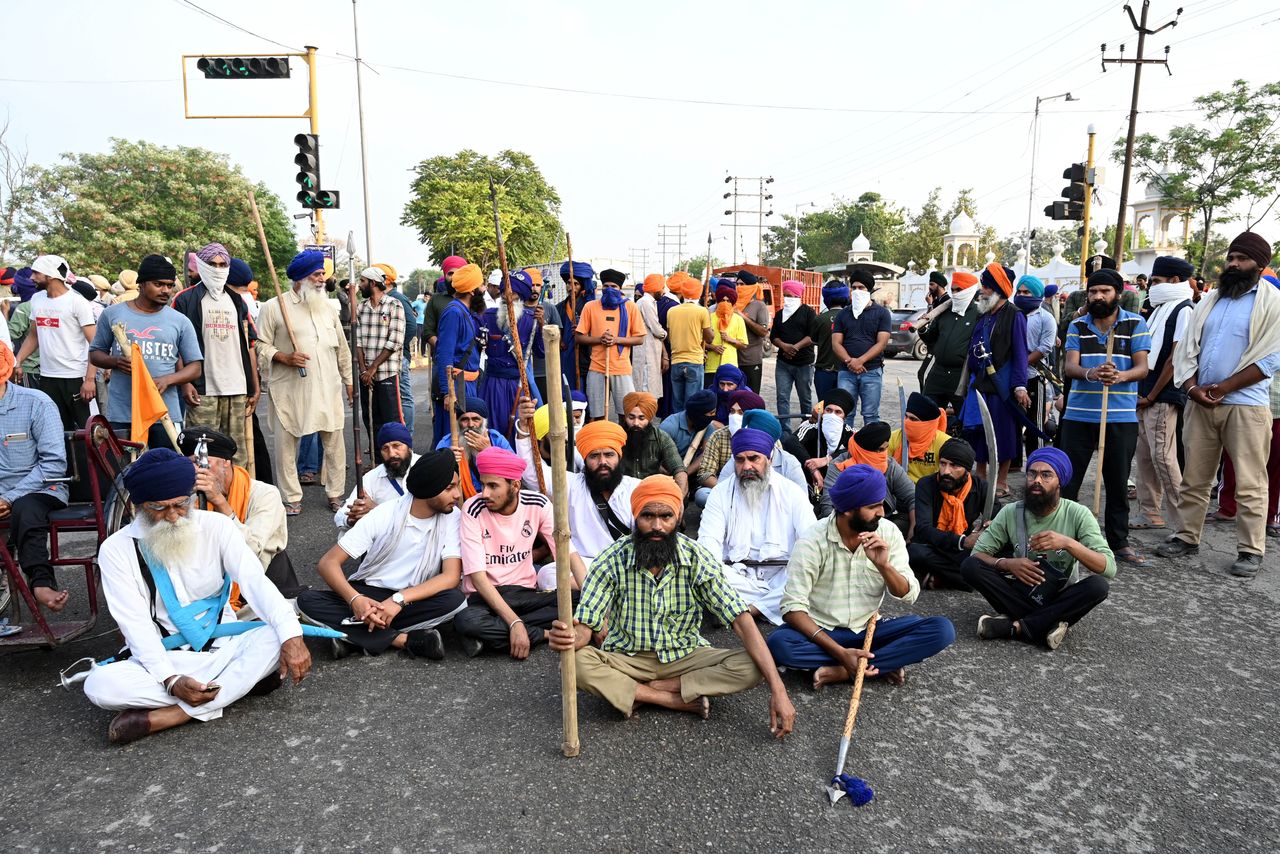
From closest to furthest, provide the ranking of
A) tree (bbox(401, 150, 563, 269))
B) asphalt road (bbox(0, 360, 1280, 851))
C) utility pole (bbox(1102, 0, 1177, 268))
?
asphalt road (bbox(0, 360, 1280, 851)), utility pole (bbox(1102, 0, 1177, 268)), tree (bbox(401, 150, 563, 269))

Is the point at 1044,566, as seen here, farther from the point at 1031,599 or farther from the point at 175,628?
the point at 175,628

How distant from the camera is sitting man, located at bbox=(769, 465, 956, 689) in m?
4.14

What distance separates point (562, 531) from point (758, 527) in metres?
2.11

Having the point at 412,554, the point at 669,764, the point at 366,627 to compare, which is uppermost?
the point at 412,554

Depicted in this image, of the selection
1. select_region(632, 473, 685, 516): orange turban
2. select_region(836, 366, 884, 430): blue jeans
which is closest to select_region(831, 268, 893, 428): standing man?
select_region(836, 366, 884, 430): blue jeans

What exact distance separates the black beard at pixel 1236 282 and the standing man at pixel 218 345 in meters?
7.02

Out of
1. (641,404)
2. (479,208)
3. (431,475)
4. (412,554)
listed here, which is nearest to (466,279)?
(641,404)

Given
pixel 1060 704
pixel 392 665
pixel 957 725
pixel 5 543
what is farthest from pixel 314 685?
pixel 1060 704

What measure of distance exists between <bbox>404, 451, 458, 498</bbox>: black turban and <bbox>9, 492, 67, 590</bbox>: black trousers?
1802 mm

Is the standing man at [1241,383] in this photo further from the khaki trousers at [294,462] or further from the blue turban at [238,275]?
the blue turban at [238,275]

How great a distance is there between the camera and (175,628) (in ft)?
13.1

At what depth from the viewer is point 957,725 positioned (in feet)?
12.7

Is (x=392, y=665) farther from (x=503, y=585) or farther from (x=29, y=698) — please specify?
(x=29, y=698)

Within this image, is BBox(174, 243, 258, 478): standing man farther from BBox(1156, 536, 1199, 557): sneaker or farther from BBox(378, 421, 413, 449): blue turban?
BBox(1156, 536, 1199, 557): sneaker
